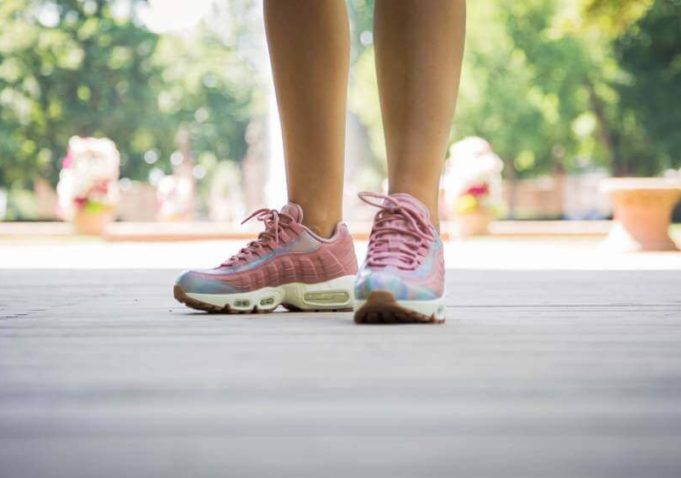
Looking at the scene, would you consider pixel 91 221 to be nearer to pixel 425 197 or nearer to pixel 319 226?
pixel 319 226

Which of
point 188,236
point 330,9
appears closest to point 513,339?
point 330,9

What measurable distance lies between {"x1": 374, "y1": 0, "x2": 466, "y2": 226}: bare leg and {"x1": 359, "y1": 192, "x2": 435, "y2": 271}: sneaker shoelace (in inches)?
3.1

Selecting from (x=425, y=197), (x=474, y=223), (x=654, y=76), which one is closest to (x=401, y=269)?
(x=425, y=197)

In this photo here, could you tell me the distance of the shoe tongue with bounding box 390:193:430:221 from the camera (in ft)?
6.34

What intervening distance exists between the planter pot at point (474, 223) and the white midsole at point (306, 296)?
40.4 feet

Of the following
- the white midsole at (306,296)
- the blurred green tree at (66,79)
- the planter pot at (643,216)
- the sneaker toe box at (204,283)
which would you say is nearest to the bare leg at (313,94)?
the white midsole at (306,296)

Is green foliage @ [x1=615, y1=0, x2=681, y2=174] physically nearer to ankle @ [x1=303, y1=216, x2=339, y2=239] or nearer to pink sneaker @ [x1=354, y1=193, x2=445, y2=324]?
ankle @ [x1=303, y1=216, x2=339, y2=239]

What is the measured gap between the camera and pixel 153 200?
37031 mm

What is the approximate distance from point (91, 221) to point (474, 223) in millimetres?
5077

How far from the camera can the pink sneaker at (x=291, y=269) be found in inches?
83.0

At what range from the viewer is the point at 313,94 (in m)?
2.20

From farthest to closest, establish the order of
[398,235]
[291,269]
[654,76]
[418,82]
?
[654,76] < [291,269] < [418,82] < [398,235]

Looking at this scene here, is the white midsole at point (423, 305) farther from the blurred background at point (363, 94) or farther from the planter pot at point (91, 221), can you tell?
the blurred background at point (363, 94)

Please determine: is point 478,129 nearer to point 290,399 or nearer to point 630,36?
point 630,36
